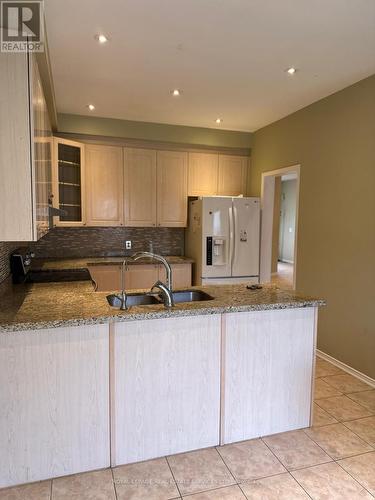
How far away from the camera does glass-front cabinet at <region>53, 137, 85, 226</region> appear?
3.94 m

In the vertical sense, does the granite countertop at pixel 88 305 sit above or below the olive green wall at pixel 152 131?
below

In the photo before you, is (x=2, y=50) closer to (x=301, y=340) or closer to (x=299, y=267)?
(x=301, y=340)

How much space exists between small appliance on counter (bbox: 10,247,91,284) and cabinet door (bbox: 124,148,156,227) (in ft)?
3.92

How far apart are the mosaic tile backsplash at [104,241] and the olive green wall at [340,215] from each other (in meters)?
1.90

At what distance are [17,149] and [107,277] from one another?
2585mm

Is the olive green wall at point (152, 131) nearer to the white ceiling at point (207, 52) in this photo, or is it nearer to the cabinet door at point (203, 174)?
the cabinet door at point (203, 174)

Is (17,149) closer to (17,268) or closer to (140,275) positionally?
(17,268)

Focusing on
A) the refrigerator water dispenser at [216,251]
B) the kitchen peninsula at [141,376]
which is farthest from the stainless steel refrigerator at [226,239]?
the kitchen peninsula at [141,376]

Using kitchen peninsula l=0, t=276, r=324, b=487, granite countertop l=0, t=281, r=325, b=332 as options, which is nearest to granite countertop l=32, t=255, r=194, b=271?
granite countertop l=0, t=281, r=325, b=332

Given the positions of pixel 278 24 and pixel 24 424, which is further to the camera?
pixel 278 24

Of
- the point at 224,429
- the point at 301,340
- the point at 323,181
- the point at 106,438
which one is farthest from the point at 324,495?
the point at 323,181

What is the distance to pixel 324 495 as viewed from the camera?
1.79m

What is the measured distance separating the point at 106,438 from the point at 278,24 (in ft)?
9.09

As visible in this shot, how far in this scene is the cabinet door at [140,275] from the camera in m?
4.27
